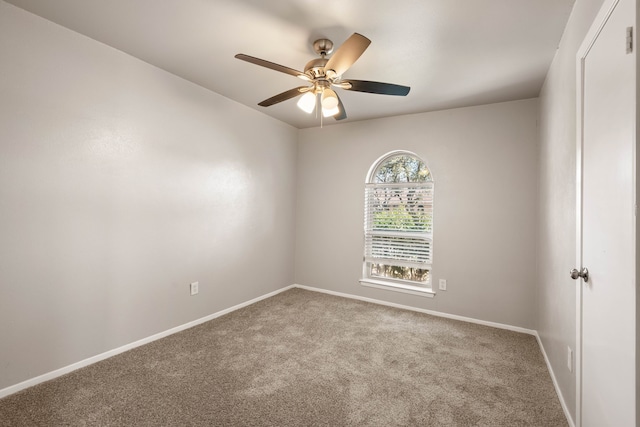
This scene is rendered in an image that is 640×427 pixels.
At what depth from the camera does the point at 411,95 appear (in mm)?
3168

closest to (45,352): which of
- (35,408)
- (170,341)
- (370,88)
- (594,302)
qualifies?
(35,408)

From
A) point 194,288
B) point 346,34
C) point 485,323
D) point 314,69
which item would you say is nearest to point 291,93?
point 314,69

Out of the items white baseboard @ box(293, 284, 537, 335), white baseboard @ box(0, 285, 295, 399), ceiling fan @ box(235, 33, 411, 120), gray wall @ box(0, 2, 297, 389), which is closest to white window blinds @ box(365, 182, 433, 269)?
white baseboard @ box(293, 284, 537, 335)

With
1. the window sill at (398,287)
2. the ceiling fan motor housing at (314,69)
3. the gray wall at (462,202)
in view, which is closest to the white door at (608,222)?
the ceiling fan motor housing at (314,69)

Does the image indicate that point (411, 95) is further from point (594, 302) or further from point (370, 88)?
point (594, 302)

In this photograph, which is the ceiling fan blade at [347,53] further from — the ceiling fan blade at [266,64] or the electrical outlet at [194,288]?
the electrical outlet at [194,288]

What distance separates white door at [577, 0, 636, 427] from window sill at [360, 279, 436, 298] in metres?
2.09

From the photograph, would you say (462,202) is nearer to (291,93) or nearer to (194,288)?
(291,93)

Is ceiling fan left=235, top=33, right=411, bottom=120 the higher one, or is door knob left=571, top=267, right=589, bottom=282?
ceiling fan left=235, top=33, right=411, bottom=120

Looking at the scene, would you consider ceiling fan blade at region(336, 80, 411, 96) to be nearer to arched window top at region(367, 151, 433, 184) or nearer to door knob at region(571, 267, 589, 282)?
door knob at region(571, 267, 589, 282)

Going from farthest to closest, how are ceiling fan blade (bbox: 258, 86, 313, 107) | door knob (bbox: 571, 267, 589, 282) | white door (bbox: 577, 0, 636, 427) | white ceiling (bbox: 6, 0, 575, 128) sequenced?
ceiling fan blade (bbox: 258, 86, 313, 107), white ceiling (bbox: 6, 0, 575, 128), door knob (bbox: 571, 267, 589, 282), white door (bbox: 577, 0, 636, 427)

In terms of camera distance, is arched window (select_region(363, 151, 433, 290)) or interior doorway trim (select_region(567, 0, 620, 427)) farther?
arched window (select_region(363, 151, 433, 290))

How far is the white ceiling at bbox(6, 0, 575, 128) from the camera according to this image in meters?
1.85

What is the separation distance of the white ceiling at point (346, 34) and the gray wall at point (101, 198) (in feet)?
0.94
